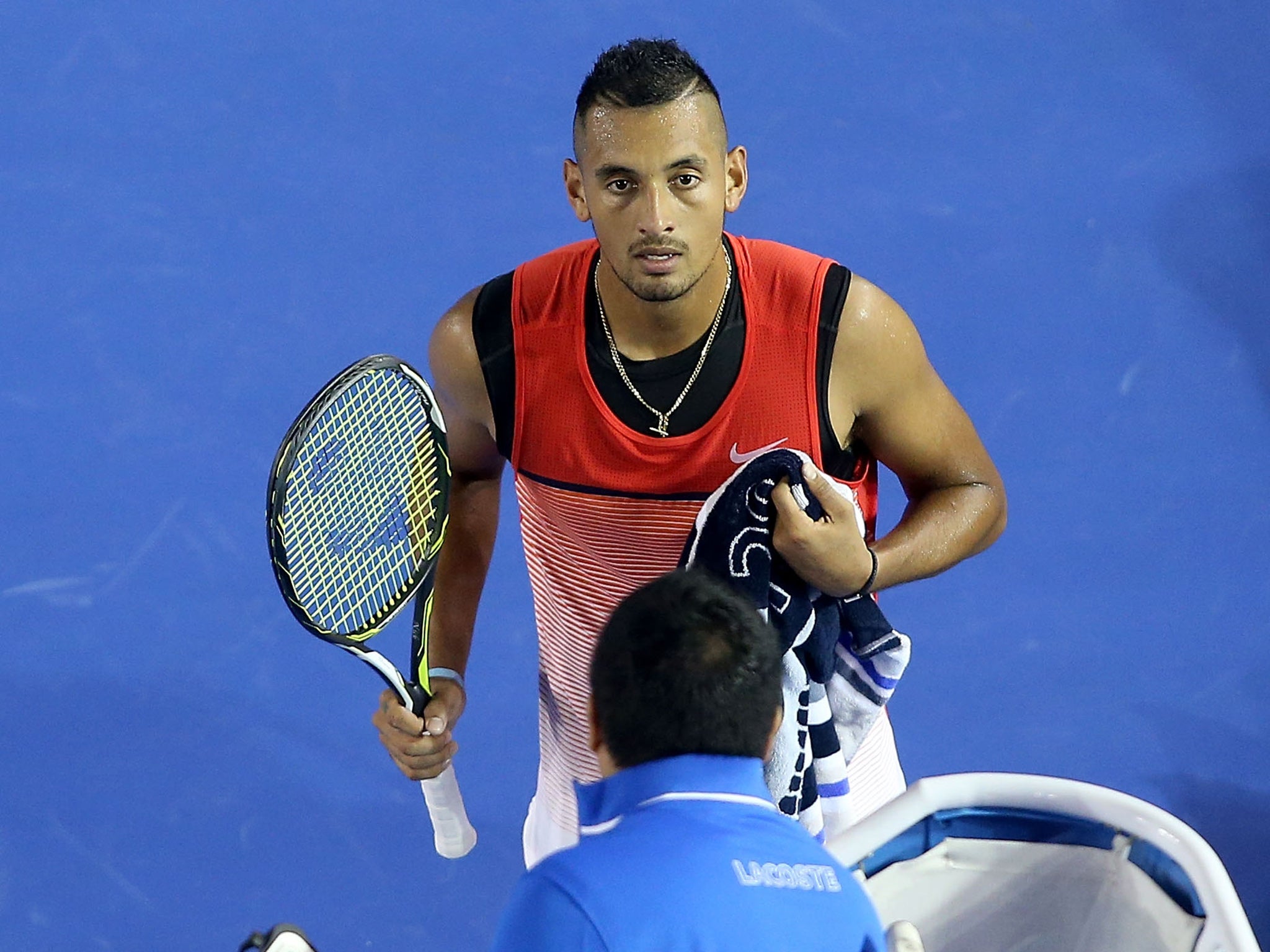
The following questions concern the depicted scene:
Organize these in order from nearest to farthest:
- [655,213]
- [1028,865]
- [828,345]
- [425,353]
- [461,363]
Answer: [1028,865]
[655,213]
[828,345]
[461,363]
[425,353]

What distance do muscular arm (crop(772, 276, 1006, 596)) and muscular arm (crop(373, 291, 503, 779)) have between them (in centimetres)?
50

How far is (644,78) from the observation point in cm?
204

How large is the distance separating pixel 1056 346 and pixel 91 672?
2.50 m

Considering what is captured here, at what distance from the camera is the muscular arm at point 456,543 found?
206 centimetres

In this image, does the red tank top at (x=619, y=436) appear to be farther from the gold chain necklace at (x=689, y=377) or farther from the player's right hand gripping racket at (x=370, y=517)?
the player's right hand gripping racket at (x=370, y=517)

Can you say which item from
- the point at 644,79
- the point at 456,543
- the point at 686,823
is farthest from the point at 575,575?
the point at 686,823

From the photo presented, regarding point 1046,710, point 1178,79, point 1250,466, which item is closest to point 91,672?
point 1046,710

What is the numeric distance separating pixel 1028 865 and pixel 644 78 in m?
1.02

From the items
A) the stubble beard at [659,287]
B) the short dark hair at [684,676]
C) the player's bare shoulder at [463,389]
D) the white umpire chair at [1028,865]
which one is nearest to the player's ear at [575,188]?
the stubble beard at [659,287]

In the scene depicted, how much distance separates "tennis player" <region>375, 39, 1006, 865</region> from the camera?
2055 millimetres

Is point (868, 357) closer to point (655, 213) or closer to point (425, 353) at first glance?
point (655, 213)

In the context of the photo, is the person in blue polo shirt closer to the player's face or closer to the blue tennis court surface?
the player's face

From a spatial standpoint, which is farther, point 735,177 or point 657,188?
point 735,177

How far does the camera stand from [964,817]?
175 centimetres
